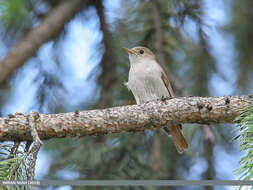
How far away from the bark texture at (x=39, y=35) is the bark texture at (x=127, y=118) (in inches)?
49.8

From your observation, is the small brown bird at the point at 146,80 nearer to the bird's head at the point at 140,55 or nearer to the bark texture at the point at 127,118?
the bird's head at the point at 140,55

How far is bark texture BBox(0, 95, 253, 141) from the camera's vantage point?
224 centimetres

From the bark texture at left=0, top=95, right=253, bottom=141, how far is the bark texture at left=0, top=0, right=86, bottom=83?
4.15 feet

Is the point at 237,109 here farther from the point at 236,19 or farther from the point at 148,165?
the point at 236,19

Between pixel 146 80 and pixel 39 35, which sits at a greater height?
pixel 39 35

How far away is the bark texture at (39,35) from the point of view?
3.42 metres

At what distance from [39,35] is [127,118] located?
1.55 metres

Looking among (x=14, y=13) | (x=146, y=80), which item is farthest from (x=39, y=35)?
(x=146, y=80)

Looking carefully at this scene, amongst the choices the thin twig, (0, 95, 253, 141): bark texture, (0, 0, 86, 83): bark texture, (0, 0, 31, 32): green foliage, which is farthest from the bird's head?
the thin twig

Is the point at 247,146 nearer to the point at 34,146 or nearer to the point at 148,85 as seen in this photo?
the point at 34,146

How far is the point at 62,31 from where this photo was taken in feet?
12.1

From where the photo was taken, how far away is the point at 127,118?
7.75ft

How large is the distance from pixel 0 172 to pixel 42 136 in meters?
0.54

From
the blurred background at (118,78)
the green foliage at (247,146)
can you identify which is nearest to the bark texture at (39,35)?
the blurred background at (118,78)
